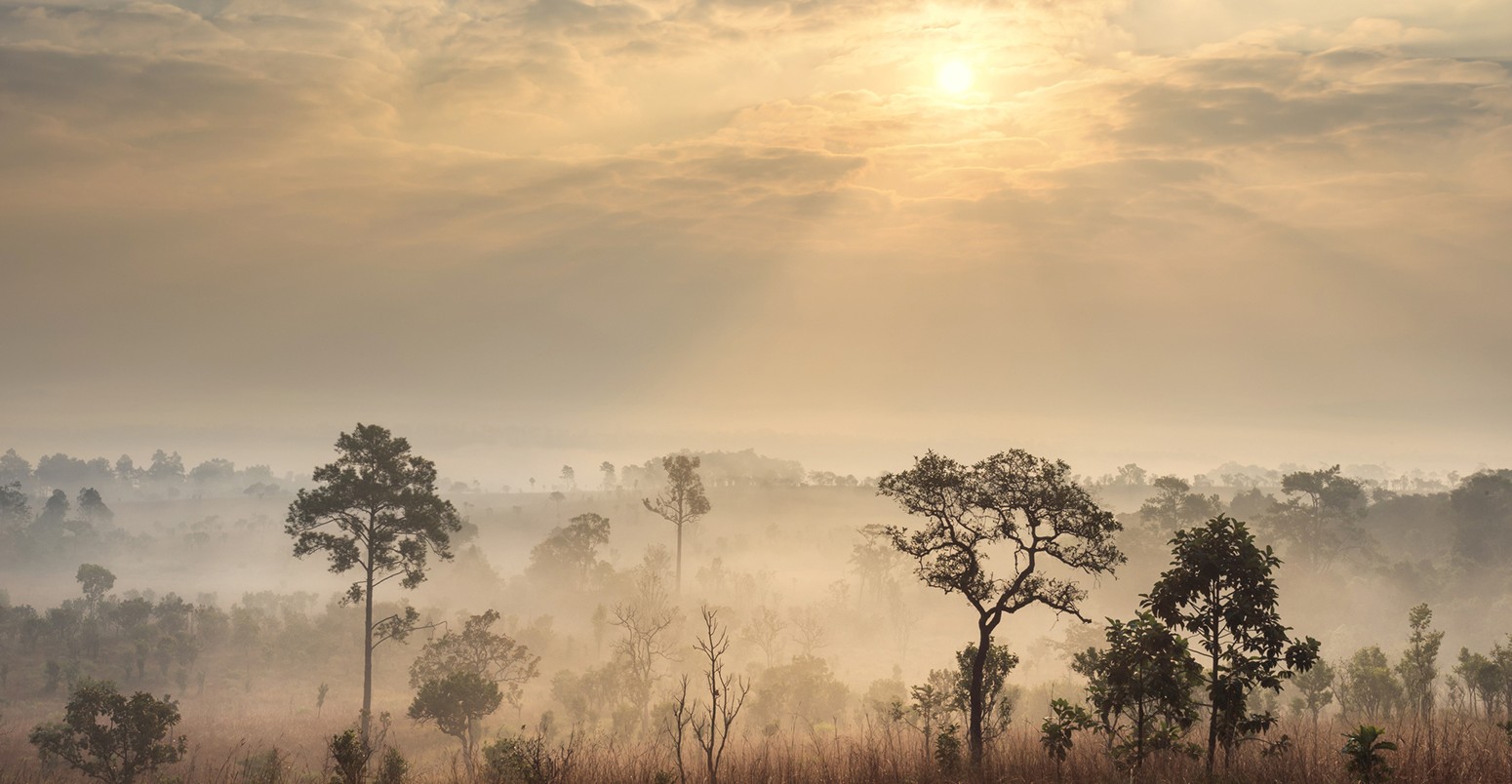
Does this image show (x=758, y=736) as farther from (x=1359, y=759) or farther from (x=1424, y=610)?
(x=1359, y=759)

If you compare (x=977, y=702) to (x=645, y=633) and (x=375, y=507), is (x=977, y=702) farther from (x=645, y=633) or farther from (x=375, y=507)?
(x=645, y=633)

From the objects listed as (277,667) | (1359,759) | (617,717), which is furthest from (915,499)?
(277,667)

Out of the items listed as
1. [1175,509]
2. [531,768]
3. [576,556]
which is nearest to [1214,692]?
[531,768]

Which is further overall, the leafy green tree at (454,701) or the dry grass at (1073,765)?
the leafy green tree at (454,701)

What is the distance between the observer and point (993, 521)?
26.2 meters

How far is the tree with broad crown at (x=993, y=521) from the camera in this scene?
24969 mm

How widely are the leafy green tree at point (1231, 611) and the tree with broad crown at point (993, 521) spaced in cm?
513

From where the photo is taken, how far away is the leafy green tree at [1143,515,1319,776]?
18.4 m

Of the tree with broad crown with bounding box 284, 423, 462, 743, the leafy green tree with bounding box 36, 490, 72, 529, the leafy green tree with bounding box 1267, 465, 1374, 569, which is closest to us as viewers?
the tree with broad crown with bounding box 284, 423, 462, 743

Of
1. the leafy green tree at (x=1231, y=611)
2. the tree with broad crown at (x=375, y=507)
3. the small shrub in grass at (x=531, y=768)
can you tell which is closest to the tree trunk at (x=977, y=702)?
the leafy green tree at (x=1231, y=611)

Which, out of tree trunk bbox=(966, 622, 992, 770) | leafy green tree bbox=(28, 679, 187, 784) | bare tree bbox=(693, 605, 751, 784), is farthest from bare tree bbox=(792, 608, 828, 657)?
tree trunk bbox=(966, 622, 992, 770)

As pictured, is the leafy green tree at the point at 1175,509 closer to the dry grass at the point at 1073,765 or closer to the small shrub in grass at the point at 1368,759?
the dry grass at the point at 1073,765

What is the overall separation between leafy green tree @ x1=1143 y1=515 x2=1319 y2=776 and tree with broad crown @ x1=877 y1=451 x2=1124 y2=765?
16.8 feet

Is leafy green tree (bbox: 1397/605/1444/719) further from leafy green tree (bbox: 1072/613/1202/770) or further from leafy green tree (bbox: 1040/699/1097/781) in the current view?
leafy green tree (bbox: 1040/699/1097/781)
